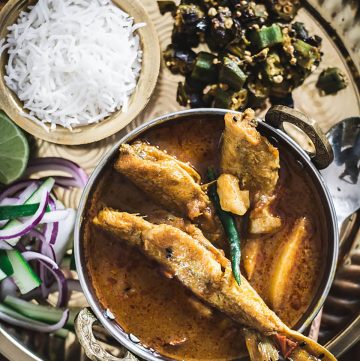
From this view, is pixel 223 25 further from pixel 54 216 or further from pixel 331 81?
pixel 54 216

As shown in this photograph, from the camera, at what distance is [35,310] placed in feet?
8.54

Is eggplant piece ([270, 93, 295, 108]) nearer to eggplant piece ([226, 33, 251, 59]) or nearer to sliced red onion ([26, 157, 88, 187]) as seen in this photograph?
eggplant piece ([226, 33, 251, 59])

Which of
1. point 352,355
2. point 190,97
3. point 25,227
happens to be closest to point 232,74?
point 190,97

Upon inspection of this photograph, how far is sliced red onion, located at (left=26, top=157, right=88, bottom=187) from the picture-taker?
8.61 ft

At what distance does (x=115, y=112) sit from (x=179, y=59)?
0.34 meters

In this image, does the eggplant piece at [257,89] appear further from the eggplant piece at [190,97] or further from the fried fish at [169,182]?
the fried fish at [169,182]

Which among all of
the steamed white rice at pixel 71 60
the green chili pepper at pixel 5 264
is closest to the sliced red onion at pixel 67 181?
the steamed white rice at pixel 71 60

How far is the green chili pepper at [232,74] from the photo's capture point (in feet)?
7.86

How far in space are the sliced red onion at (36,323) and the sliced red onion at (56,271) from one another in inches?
2.4

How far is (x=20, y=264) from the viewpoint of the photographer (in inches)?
101

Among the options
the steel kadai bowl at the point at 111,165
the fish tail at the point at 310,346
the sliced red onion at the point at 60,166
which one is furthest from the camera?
the sliced red onion at the point at 60,166

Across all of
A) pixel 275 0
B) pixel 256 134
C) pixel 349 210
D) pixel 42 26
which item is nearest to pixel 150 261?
pixel 256 134

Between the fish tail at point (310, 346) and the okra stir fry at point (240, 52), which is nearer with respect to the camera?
the fish tail at point (310, 346)

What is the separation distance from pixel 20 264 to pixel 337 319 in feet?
4.41
